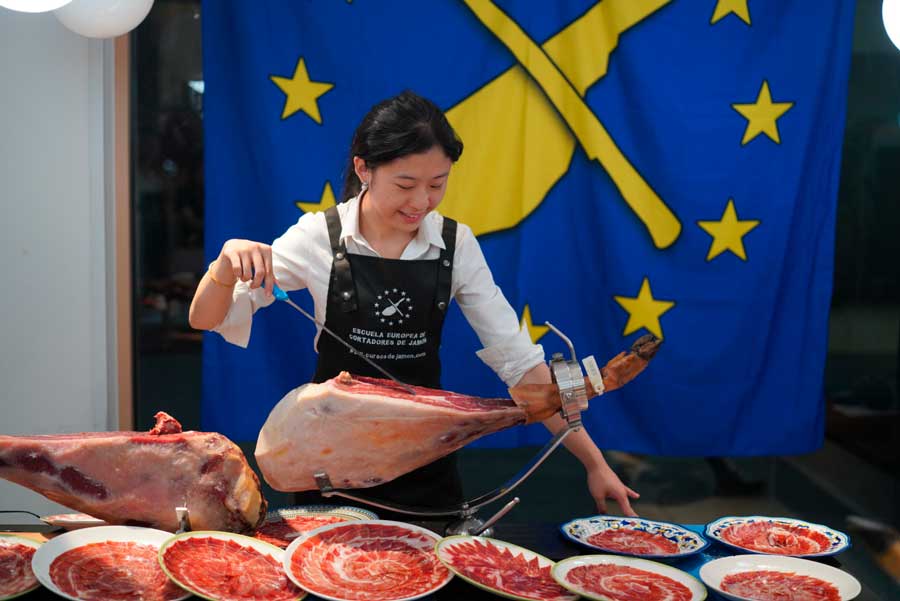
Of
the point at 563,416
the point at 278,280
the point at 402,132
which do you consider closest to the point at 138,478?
the point at 278,280

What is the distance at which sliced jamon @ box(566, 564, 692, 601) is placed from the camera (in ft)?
5.48

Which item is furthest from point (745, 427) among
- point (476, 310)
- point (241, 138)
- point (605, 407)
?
point (241, 138)

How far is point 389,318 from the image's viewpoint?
2.37m

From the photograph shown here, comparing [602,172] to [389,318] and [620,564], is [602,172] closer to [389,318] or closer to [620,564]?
[389,318]

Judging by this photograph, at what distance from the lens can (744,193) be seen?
11.7 ft

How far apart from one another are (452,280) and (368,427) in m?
0.74

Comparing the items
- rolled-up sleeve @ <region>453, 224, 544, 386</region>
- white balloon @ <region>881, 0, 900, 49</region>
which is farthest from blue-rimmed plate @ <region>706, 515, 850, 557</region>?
white balloon @ <region>881, 0, 900, 49</region>

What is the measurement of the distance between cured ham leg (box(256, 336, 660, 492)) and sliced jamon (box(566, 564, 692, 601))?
13.4 inches

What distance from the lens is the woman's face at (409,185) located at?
7.14 ft

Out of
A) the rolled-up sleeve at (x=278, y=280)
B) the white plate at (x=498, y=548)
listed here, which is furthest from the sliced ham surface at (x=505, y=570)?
the rolled-up sleeve at (x=278, y=280)

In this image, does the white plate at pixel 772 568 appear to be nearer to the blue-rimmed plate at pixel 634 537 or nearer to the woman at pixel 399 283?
the blue-rimmed plate at pixel 634 537

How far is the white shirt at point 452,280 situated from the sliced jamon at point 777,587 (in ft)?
2.64

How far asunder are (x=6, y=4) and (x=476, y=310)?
1.70 metres

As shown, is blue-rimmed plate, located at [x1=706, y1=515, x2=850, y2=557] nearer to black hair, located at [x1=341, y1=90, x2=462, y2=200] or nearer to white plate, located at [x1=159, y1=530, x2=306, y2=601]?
white plate, located at [x1=159, y1=530, x2=306, y2=601]
